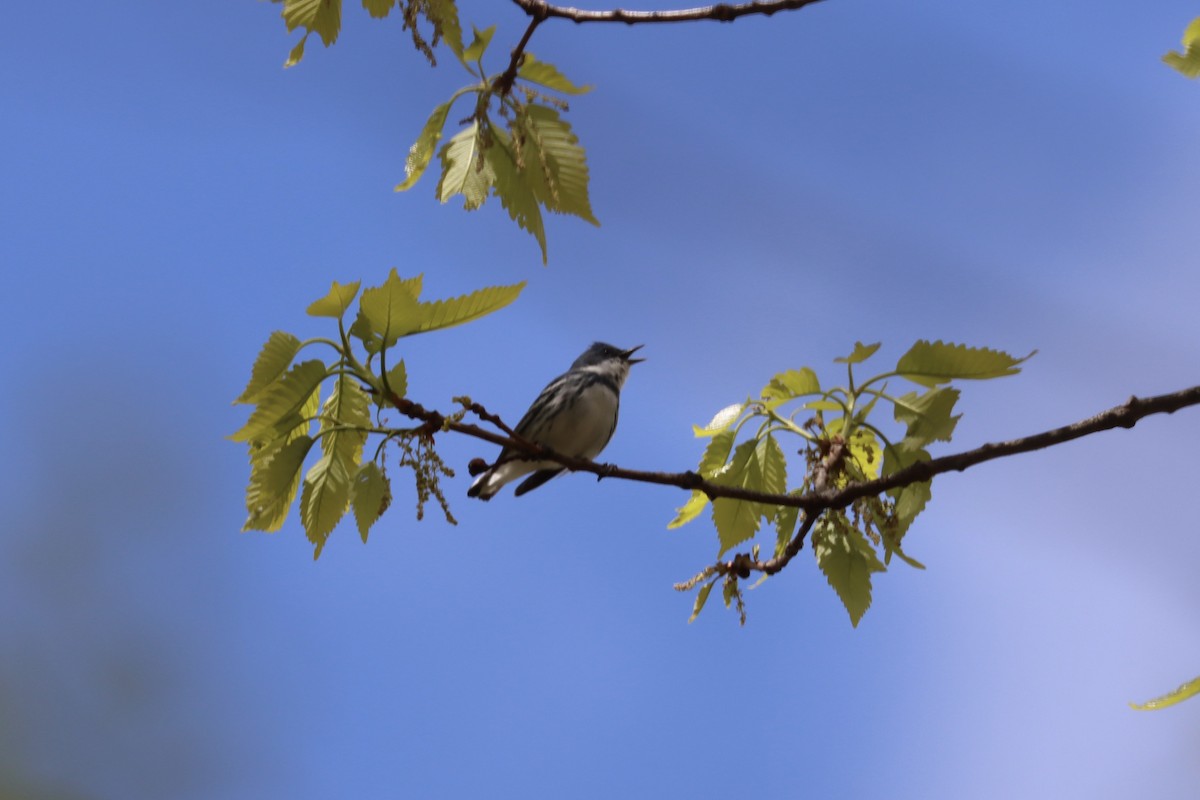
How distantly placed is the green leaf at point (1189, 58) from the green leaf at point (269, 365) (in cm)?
154

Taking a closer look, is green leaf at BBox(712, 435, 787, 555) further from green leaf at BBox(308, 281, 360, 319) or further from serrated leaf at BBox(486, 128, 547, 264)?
green leaf at BBox(308, 281, 360, 319)

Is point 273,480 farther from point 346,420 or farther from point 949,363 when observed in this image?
point 949,363

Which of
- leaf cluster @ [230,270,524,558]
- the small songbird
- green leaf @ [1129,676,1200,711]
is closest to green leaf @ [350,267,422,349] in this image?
leaf cluster @ [230,270,524,558]

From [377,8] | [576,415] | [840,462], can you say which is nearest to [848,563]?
[840,462]

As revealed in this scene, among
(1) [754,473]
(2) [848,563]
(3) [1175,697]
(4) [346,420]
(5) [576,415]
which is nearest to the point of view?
(3) [1175,697]

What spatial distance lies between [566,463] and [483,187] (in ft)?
1.74

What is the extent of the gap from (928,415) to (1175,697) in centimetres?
88

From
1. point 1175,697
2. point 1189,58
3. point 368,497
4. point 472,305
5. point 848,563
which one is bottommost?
point 1175,697

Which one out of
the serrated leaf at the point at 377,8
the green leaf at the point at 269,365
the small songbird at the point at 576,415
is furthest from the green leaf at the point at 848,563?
the small songbird at the point at 576,415

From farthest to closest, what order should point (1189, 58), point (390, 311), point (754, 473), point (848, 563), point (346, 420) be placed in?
point (754, 473), point (848, 563), point (346, 420), point (390, 311), point (1189, 58)

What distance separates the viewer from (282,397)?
2.04 metres

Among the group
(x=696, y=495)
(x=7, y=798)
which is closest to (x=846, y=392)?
(x=696, y=495)

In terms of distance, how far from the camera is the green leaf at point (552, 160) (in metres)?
2.10

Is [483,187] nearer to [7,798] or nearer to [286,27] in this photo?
[286,27]
